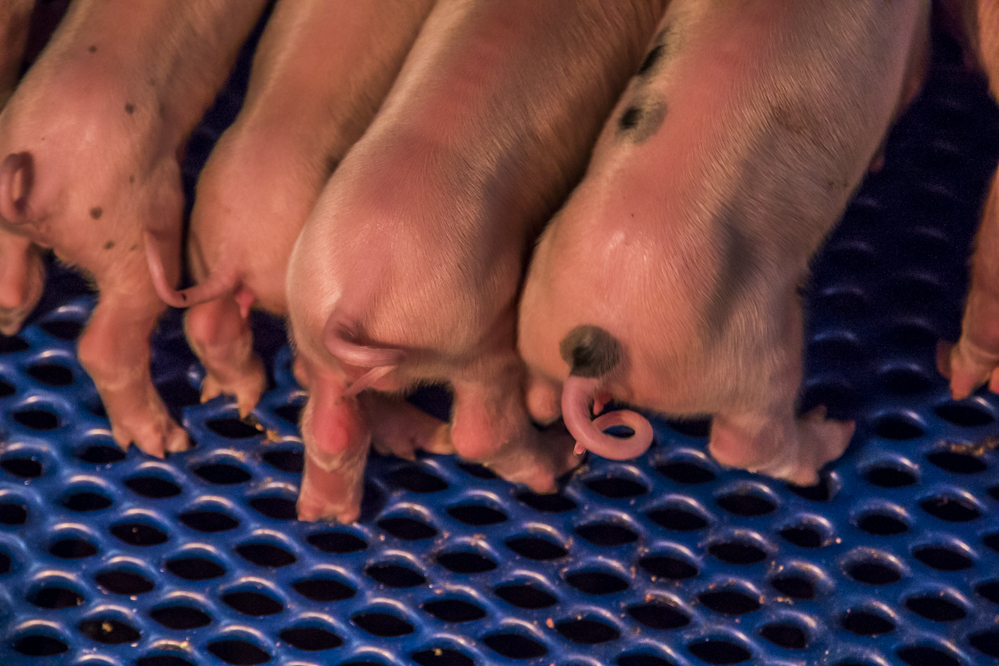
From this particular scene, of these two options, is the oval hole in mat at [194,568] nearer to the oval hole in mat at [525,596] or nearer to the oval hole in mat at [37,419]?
the oval hole in mat at [37,419]

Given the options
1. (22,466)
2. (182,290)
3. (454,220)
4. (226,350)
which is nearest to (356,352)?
(454,220)

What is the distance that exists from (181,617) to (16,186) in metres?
0.63

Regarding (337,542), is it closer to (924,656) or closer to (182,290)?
(182,290)

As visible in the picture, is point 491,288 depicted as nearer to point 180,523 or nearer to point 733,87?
point 733,87

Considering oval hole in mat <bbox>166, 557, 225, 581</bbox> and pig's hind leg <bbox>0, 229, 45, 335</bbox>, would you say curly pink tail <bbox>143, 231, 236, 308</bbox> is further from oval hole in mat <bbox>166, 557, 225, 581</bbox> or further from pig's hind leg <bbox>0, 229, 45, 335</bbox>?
oval hole in mat <bbox>166, 557, 225, 581</bbox>

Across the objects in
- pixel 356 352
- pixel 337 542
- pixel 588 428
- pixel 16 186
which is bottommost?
pixel 337 542

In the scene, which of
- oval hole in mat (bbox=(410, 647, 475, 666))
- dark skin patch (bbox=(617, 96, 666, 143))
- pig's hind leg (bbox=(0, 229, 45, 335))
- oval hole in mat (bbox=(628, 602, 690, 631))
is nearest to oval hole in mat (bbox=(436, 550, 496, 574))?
oval hole in mat (bbox=(410, 647, 475, 666))

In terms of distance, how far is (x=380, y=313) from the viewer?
1037 mm

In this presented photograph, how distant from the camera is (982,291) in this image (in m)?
1.25

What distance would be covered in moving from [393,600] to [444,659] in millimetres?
105

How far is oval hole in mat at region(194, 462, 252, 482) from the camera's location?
1422mm

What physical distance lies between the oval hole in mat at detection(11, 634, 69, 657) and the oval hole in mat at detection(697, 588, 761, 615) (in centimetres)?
90

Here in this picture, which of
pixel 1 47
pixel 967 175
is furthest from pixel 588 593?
pixel 1 47

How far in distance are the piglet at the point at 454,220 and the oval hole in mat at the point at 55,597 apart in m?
0.37
